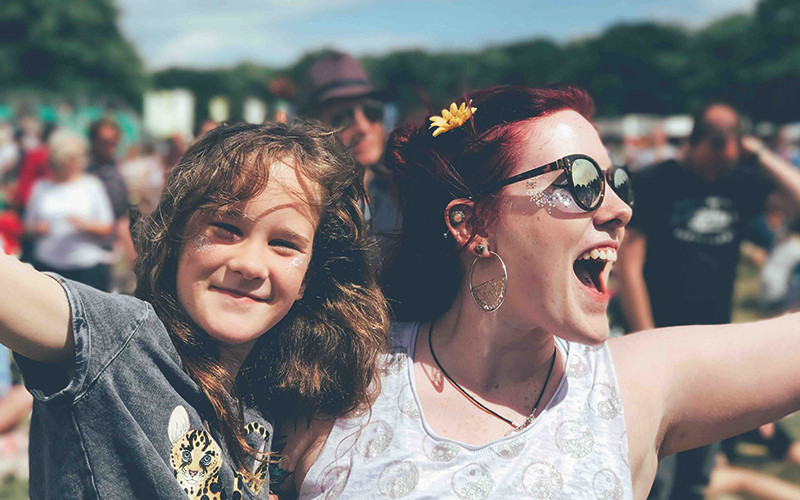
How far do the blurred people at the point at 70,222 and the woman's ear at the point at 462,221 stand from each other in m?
4.97

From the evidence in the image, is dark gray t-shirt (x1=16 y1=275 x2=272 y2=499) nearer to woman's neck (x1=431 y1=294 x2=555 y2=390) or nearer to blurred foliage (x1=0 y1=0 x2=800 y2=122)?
woman's neck (x1=431 y1=294 x2=555 y2=390)

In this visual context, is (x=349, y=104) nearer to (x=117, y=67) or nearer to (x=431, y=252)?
(x=431, y=252)

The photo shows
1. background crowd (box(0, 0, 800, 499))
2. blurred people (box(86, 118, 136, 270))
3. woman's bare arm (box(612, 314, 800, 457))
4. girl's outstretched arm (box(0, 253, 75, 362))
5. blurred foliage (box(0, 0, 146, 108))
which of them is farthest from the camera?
blurred foliage (box(0, 0, 146, 108))

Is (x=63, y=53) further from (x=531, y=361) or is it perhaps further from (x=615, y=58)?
(x=531, y=361)

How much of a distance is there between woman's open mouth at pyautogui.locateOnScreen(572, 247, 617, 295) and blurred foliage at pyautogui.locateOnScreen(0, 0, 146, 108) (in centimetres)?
5166

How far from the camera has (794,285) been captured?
24.1 feet

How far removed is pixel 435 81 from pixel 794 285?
63.3m

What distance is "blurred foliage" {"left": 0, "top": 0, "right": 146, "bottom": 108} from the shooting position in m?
49.5

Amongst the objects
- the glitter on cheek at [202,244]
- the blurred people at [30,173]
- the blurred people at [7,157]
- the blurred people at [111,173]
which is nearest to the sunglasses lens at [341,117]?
the glitter on cheek at [202,244]

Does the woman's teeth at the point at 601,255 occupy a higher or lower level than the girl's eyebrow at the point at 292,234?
higher

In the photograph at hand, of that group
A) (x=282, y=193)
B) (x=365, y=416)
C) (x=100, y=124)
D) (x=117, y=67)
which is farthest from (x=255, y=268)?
(x=117, y=67)

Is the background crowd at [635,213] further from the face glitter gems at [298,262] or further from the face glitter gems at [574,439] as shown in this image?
the face glitter gems at [574,439]

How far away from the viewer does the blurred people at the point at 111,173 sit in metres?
6.54

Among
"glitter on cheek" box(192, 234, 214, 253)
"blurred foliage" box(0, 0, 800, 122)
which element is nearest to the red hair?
"glitter on cheek" box(192, 234, 214, 253)
